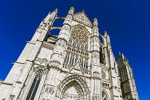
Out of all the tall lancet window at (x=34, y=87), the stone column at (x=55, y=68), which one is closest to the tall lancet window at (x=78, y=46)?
the stone column at (x=55, y=68)

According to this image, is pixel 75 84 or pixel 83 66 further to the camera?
pixel 83 66

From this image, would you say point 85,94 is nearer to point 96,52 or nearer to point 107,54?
point 96,52

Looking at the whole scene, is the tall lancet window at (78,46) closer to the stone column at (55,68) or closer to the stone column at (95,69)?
the stone column at (95,69)

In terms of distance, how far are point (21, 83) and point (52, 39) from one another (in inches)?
407

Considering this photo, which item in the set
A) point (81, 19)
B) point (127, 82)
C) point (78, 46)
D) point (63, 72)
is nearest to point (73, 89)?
point (63, 72)

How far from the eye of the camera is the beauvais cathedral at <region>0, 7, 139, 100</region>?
11523mm

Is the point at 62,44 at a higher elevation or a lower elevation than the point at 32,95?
higher

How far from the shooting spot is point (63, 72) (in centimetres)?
1402

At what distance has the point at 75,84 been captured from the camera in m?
14.2

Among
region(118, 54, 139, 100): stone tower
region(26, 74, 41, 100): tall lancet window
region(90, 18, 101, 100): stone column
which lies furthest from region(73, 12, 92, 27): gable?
region(26, 74, 41, 100): tall lancet window

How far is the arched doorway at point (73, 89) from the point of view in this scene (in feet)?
42.5

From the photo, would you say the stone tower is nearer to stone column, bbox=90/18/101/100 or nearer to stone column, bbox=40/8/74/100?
stone column, bbox=90/18/101/100

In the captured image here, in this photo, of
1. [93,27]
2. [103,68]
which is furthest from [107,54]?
[93,27]

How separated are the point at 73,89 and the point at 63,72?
271cm
